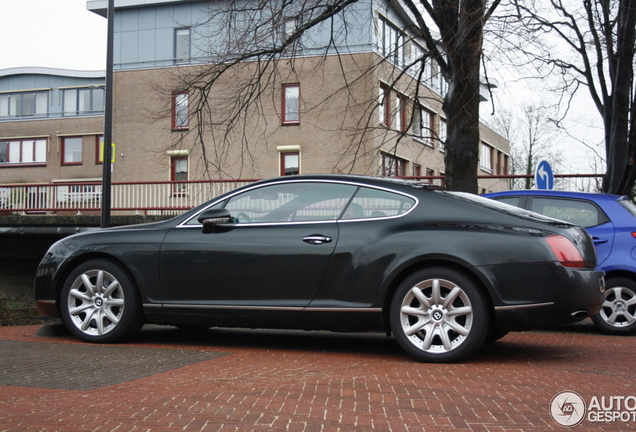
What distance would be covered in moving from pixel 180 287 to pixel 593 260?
11.1 feet

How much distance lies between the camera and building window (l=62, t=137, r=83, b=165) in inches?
1946

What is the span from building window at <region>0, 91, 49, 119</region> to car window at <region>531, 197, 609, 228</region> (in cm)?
4840

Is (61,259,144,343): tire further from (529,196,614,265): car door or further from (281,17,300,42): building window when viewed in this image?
(281,17,300,42): building window

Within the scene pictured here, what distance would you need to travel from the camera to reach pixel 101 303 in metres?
7.07

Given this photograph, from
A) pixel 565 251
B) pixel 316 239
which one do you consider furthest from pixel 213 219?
pixel 565 251

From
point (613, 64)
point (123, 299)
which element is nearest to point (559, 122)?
point (613, 64)

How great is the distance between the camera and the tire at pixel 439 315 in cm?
569

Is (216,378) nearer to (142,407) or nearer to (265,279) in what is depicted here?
(142,407)

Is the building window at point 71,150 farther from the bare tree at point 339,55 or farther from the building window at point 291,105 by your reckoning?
the bare tree at point 339,55

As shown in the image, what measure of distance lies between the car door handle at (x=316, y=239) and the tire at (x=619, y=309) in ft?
12.5

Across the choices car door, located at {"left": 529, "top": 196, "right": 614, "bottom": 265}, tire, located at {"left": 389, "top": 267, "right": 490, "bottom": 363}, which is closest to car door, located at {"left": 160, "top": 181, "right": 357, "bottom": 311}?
tire, located at {"left": 389, "top": 267, "right": 490, "bottom": 363}

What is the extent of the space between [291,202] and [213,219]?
2.24 feet

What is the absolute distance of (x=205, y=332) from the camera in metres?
8.12

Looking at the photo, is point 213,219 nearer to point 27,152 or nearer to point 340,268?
point 340,268
